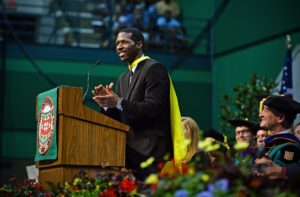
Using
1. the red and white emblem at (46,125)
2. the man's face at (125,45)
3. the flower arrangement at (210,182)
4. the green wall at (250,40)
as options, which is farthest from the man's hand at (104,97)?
the green wall at (250,40)

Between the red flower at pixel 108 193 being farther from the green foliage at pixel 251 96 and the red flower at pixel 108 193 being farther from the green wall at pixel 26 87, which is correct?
the green wall at pixel 26 87

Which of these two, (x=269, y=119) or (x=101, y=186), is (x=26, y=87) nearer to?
(x=269, y=119)

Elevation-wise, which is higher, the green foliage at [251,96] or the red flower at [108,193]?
the green foliage at [251,96]

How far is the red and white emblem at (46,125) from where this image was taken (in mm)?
5297

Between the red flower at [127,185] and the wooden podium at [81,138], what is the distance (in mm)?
838

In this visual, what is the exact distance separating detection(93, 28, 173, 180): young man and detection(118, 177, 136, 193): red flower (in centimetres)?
98

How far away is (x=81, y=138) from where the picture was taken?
17.0 ft

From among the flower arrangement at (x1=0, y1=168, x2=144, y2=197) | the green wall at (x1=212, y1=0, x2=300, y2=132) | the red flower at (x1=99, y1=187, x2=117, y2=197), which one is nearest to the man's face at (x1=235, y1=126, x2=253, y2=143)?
the flower arrangement at (x1=0, y1=168, x2=144, y2=197)

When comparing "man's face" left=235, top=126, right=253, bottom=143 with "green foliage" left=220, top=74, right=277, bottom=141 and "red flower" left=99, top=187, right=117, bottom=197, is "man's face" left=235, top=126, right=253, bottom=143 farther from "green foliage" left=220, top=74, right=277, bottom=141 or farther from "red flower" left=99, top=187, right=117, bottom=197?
"red flower" left=99, top=187, right=117, bottom=197

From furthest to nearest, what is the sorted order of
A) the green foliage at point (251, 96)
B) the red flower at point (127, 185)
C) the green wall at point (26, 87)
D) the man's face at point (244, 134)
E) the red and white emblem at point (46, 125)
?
the green wall at point (26, 87)
the green foliage at point (251, 96)
the man's face at point (244, 134)
the red and white emblem at point (46, 125)
the red flower at point (127, 185)

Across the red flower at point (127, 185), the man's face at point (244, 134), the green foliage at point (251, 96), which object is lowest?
the red flower at point (127, 185)

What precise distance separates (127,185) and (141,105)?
3.92 feet

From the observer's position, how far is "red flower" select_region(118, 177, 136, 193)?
165 inches

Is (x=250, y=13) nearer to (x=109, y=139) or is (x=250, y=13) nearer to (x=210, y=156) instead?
(x=210, y=156)
